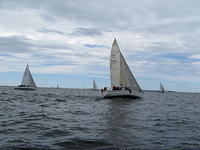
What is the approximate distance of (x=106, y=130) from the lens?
47.8 feet

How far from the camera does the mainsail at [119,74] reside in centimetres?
4975

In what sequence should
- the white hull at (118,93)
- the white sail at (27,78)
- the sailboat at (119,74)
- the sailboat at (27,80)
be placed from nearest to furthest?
the white hull at (118,93), the sailboat at (119,74), the sailboat at (27,80), the white sail at (27,78)

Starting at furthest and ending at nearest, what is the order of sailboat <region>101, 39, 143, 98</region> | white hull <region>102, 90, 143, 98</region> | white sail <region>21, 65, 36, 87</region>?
white sail <region>21, 65, 36, 87</region> < sailboat <region>101, 39, 143, 98</region> < white hull <region>102, 90, 143, 98</region>

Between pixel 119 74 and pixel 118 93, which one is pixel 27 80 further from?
pixel 118 93

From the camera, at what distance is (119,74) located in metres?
50.1

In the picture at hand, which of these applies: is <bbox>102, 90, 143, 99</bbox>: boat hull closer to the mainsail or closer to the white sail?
the mainsail

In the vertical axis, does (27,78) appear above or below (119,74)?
above

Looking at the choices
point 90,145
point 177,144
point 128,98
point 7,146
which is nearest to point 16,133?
point 7,146

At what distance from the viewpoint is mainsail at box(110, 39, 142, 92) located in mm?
49750

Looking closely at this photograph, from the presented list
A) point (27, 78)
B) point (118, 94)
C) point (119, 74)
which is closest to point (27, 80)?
point (27, 78)

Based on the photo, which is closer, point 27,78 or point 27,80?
point 27,80

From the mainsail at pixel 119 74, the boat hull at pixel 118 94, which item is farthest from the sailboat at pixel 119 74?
the boat hull at pixel 118 94

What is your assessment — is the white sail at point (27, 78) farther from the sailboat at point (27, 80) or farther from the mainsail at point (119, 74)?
the mainsail at point (119, 74)

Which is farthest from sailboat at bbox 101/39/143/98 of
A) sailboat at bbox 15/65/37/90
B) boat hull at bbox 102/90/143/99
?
sailboat at bbox 15/65/37/90
